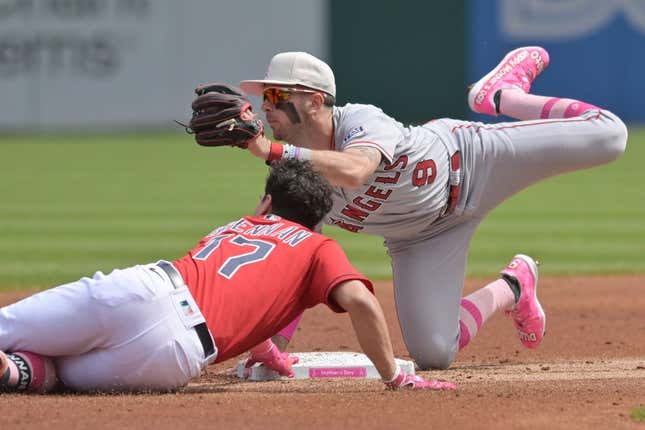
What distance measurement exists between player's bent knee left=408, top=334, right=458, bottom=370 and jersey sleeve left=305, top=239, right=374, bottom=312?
137 centimetres

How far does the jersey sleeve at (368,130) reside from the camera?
5180 mm

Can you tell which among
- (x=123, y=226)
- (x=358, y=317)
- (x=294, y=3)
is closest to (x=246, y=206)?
(x=123, y=226)

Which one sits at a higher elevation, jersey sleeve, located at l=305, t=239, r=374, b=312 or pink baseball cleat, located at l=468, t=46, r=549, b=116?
pink baseball cleat, located at l=468, t=46, r=549, b=116

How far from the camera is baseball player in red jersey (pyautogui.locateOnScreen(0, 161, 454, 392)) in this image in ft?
14.0

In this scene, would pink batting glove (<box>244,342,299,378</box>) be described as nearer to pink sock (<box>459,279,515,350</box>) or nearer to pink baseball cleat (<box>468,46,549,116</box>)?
pink sock (<box>459,279,515,350</box>)

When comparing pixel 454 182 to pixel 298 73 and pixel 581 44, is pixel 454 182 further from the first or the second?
pixel 581 44

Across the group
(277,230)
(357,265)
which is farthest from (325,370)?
(357,265)

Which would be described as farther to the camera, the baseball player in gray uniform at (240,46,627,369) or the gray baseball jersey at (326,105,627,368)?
the gray baseball jersey at (326,105,627,368)

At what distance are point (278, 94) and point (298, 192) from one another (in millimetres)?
917

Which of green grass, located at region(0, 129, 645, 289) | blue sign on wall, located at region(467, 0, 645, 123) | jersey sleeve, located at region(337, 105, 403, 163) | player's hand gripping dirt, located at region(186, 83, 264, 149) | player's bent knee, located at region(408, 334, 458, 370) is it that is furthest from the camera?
blue sign on wall, located at region(467, 0, 645, 123)

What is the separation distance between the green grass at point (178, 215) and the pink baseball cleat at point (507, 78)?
275cm

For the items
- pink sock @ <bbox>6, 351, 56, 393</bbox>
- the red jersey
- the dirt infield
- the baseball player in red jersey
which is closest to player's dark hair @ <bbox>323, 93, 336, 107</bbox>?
the baseball player in red jersey

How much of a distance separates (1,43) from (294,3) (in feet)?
18.1

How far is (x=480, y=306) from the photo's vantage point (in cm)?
619
